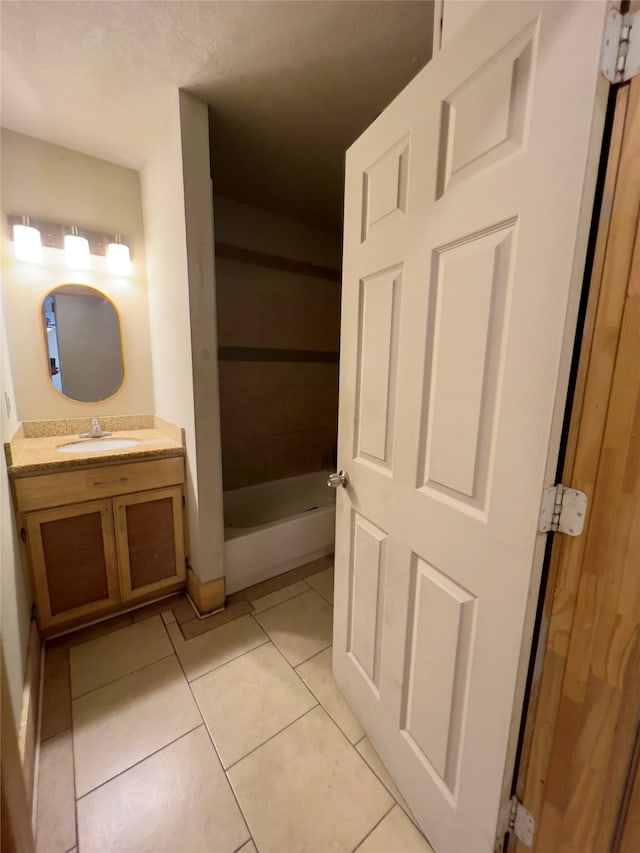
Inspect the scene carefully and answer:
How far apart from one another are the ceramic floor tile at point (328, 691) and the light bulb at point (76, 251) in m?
2.42

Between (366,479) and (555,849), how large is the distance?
0.89m

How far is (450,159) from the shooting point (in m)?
0.72

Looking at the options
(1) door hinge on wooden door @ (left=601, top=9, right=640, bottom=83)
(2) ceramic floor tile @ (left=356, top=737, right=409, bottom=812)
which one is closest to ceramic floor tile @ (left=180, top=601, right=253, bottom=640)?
(2) ceramic floor tile @ (left=356, top=737, right=409, bottom=812)

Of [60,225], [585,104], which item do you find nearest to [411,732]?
[585,104]

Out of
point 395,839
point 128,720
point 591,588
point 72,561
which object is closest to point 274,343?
point 72,561

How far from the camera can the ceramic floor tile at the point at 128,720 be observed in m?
1.10

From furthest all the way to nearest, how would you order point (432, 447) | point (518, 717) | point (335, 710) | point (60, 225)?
point (60, 225), point (335, 710), point (432, 447), point (518, 717)

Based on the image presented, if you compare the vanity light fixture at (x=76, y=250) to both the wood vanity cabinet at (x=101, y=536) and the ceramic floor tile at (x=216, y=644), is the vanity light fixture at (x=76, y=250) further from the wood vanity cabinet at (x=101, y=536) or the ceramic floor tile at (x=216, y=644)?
the ceramic floor tile at (x=216, y=644)

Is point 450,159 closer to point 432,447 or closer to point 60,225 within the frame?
point 432,447

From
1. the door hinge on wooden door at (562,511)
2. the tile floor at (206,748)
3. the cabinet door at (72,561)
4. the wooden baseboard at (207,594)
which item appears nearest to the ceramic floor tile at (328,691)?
the tile floor at (206,748)

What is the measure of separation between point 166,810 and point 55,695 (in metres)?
0.70

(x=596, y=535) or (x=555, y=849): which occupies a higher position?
(x=596, y=535)

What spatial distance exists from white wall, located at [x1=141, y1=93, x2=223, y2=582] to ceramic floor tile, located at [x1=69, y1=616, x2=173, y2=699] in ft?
1.11

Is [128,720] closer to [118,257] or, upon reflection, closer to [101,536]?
[101,536]
